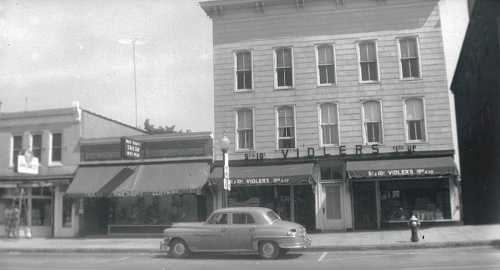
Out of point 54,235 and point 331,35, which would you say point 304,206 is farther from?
point 54,235

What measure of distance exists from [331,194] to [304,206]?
1.38 meters

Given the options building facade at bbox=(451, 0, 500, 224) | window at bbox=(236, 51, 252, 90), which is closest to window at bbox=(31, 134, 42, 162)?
window at bbox=(236, 51, 252, 90)

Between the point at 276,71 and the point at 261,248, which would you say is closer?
the point at 261,248

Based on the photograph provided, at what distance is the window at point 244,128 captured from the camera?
84.1 ft

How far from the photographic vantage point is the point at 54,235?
26734 mm

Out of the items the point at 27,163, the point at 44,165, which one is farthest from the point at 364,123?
the point at 44,165

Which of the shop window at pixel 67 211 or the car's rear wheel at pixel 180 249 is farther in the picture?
the shop window at pixel 67 211

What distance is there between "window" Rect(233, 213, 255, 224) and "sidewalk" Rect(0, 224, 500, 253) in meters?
3.01

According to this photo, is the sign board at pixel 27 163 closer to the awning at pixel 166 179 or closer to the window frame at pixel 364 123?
the awning at pixel 166 179

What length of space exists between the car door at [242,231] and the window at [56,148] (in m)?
14.0

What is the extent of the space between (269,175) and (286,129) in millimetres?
2628

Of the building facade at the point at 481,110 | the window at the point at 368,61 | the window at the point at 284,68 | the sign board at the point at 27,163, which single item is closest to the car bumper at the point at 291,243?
the window at the point at 284,68

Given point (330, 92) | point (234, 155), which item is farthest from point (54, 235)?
point (330, 92)

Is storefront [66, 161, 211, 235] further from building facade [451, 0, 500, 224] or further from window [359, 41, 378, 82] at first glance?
building facade [451, 0, 500, 224]
